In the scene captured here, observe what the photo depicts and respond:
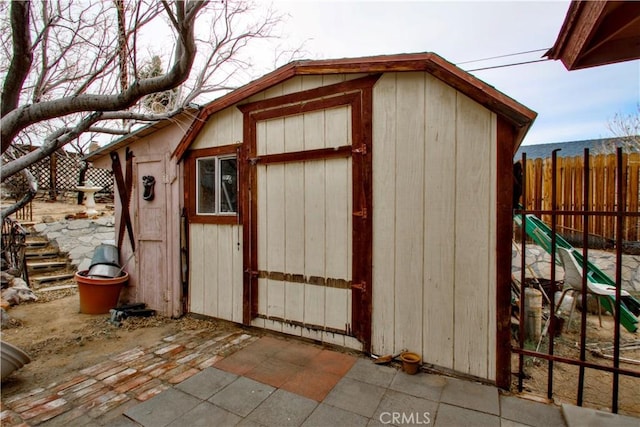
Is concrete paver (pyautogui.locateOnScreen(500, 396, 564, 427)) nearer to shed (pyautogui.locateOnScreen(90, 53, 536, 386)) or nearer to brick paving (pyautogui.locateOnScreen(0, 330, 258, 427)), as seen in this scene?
shed (pyautogui.locateOnScreen(90, 53, 536, 386))

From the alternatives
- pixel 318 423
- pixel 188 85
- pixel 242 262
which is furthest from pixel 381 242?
pixel 188 85

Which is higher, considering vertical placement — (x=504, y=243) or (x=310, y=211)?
(x=310, y=211)

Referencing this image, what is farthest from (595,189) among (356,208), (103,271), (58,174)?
(58,174)

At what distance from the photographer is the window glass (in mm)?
3924

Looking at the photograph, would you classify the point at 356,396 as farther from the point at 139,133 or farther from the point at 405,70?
the point at 139,133

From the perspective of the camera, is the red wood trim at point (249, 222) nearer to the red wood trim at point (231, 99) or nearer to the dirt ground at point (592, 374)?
the red wood trim at point (231, 99)

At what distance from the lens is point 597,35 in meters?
1.73

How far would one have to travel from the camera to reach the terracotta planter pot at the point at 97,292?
4.24 metres

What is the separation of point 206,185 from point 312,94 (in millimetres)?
1862

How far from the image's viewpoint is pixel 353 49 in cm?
621

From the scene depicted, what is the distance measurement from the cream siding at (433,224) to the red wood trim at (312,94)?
16cm

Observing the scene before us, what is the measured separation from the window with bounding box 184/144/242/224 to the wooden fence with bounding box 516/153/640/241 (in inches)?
192

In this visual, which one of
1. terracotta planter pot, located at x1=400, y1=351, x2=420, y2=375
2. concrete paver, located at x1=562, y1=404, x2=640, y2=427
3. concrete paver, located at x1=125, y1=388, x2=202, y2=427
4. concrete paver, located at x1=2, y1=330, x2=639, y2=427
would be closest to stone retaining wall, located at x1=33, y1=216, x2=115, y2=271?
concrete paver, located at x1=2, y1=330, x2=639, y2=427

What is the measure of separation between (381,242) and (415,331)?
0.83 m
